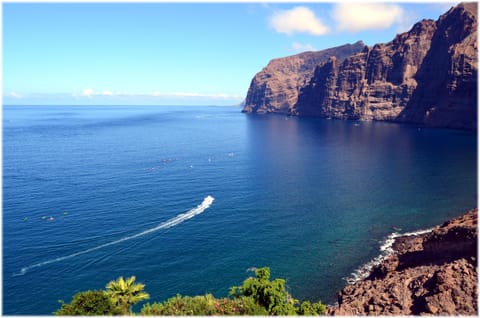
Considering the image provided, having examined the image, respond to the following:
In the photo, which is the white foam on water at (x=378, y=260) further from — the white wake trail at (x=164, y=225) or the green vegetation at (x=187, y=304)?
the white wake trail at (x=164, y=225)

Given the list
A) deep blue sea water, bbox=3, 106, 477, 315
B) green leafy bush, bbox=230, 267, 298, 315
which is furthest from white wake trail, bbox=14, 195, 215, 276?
green leafy bush, bbox=230, 267, 298, 315

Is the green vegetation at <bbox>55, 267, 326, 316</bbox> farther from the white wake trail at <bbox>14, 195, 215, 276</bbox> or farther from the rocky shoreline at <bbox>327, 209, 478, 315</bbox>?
the white wake trail at <bbox>14, 195, 215, 276</bbox>

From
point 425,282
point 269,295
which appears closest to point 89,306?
point 269,295

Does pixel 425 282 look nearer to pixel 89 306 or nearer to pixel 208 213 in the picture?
pixel 89 306

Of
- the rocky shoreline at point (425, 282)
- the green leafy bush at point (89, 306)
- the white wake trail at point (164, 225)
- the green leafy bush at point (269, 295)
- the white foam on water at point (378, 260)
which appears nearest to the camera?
the green leafy bush at point (89, 306)

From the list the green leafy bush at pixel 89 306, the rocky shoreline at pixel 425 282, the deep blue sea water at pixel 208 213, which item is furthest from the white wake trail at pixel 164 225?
the rocky shoreline at pixel 425 282
